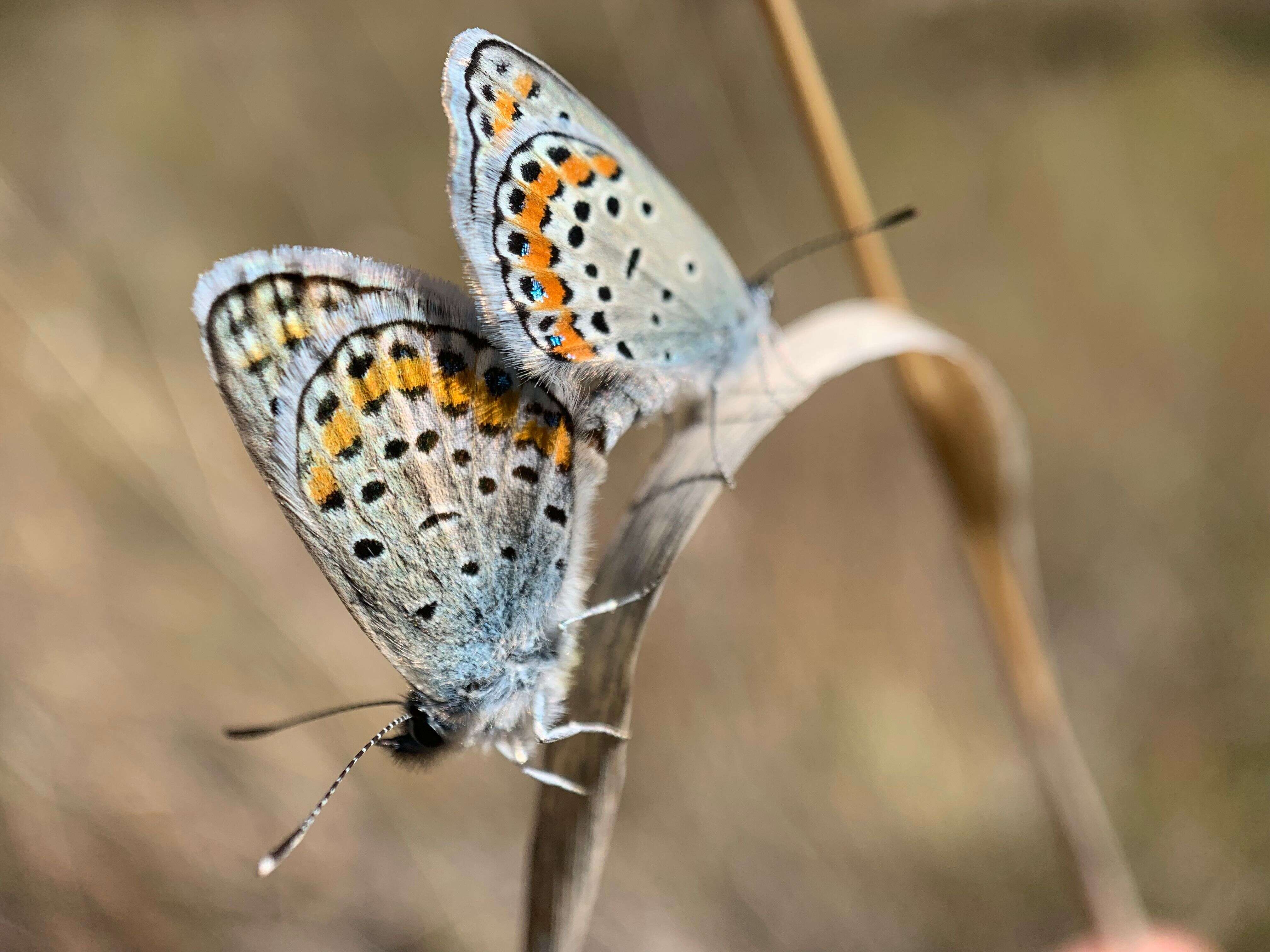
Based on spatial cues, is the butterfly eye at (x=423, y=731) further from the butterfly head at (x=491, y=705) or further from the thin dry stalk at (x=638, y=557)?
the thin dry stalk at (x=638, y=557)

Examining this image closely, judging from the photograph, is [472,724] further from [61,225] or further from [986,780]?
[61,225]

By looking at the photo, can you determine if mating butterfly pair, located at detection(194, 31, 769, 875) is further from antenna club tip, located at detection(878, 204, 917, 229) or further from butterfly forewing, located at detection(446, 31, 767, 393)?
antenna club tip, located at detection(878, 204, 917, 229)

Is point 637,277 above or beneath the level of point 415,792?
above

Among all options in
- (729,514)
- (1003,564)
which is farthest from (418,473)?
(729,514)

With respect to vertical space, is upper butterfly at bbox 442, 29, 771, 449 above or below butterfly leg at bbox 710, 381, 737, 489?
above

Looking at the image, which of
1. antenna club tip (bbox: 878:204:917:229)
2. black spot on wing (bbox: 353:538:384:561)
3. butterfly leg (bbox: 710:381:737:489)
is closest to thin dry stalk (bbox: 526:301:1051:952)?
butterfly leg (bbox: 710:381:737:489)

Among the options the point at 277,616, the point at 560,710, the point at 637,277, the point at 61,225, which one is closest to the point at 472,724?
the point at 560,710
